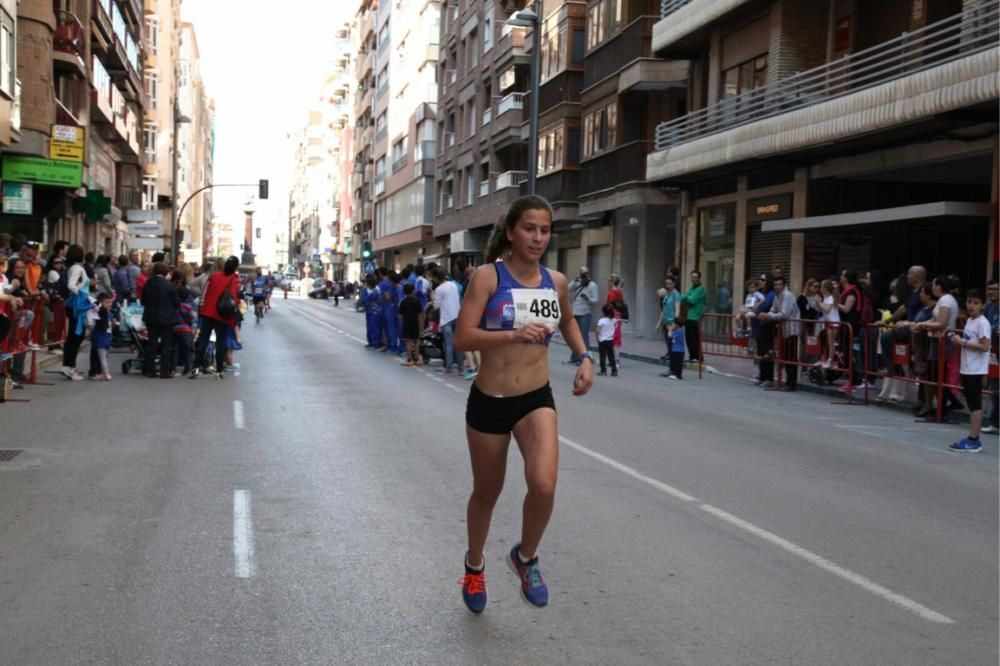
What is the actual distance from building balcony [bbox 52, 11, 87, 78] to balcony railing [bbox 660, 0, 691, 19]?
16.3 m

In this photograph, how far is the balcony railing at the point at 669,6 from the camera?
29.7 metres

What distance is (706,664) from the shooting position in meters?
4.48

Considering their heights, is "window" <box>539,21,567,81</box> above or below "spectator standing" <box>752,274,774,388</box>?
above

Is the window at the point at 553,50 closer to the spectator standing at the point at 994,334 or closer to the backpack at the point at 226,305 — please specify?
the backpack at the point at 226,305

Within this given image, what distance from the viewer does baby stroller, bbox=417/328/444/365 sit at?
21812 millimetres

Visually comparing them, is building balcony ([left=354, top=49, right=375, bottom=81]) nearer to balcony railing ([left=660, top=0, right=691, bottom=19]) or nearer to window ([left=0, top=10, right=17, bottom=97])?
balcony railing ([left=660, top=0, right=691, bottom=19])

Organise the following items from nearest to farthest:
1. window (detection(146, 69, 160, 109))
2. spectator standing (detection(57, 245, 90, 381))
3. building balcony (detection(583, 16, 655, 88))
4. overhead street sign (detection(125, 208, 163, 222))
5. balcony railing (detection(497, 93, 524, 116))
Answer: spectator standing (detection(57, 245, 90, 381)) < building balcony (detection(583, 16, 655, 88)) < overhead street sign (detection(125, 208, 163, 222)) < balcony railing (detection(497, 93, 524, 116)) < window (detection(146, 69, 160, 109))

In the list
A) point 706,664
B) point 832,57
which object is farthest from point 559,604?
point 832,57

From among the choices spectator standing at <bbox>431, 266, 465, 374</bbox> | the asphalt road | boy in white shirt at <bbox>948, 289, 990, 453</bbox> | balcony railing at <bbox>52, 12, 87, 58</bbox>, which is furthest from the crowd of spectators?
balcony railing at <bbox>52, 12, 87, 58</bbox>

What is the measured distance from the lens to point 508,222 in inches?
201

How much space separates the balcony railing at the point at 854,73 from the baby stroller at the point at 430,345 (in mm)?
8868

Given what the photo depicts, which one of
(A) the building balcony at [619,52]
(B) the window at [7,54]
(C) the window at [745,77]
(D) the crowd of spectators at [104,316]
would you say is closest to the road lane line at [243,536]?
(D) the crowd of spectators at [104,316]

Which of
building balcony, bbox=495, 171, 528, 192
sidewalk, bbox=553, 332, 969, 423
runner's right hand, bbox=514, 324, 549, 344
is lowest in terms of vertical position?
sidewalk, bbox=553, 332, 969, 423

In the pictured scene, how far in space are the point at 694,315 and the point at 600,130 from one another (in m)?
15.5
